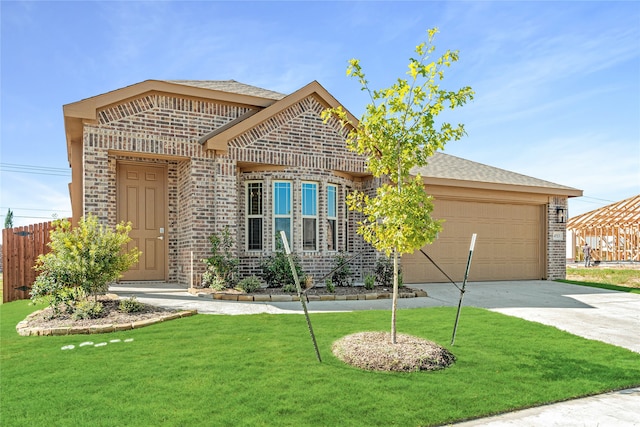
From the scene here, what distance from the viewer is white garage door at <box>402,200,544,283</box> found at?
1394 centimetres

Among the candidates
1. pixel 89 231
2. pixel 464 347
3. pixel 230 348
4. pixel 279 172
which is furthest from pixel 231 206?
pixel 464 347

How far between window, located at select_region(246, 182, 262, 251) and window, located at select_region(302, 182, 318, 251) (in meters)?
1.12

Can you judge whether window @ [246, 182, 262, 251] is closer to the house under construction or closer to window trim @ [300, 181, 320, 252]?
window trim @ [300, 181, 320, 252]

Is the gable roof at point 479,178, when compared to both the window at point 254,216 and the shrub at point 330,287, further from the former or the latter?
the window at point 254,216

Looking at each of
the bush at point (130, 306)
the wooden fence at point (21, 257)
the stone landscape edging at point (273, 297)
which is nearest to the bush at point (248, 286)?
the stone landscape edging at point (273, 297)

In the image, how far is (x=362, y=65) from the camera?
19.2ft

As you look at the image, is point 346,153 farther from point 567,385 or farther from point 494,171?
point 567,385

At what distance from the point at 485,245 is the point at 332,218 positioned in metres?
5.53

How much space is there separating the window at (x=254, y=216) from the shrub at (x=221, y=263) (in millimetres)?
934

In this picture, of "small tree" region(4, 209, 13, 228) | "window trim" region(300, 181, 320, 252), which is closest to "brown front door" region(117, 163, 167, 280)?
"window trim" region(300, 181, 320, 252)

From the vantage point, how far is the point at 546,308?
957 cm

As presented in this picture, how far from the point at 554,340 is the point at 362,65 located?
4.75 m

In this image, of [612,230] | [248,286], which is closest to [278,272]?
[248,286]

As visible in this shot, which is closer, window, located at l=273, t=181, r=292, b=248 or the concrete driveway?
the concrete driveway
